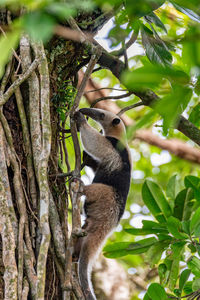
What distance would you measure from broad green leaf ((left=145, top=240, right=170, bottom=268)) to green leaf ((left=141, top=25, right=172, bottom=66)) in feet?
3.97

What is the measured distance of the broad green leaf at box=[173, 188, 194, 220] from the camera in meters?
3.24

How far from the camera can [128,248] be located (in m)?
3.02

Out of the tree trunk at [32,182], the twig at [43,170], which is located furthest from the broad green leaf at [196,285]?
the twig at [43,170]

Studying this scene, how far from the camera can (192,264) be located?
286 cm

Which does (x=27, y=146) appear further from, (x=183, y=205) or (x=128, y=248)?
(x=183, y=205)

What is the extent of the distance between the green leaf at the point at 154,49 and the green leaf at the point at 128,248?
121cm

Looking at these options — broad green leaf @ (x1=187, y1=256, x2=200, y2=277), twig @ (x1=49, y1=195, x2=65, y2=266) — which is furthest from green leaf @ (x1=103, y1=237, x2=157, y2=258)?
twig @ (x1=49, y1=195, x2=65, y2=266)

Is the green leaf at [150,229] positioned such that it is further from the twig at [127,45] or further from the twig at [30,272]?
the twig at [127,45]

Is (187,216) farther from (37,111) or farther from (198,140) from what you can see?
(37,111)

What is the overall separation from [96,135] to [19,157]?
1.34 meters

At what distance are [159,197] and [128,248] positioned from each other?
0.46 m

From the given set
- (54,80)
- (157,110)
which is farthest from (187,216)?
(157,110)

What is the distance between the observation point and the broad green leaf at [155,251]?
9.77ft

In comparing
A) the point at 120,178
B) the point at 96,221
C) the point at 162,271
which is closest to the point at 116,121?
the point at 120,178
